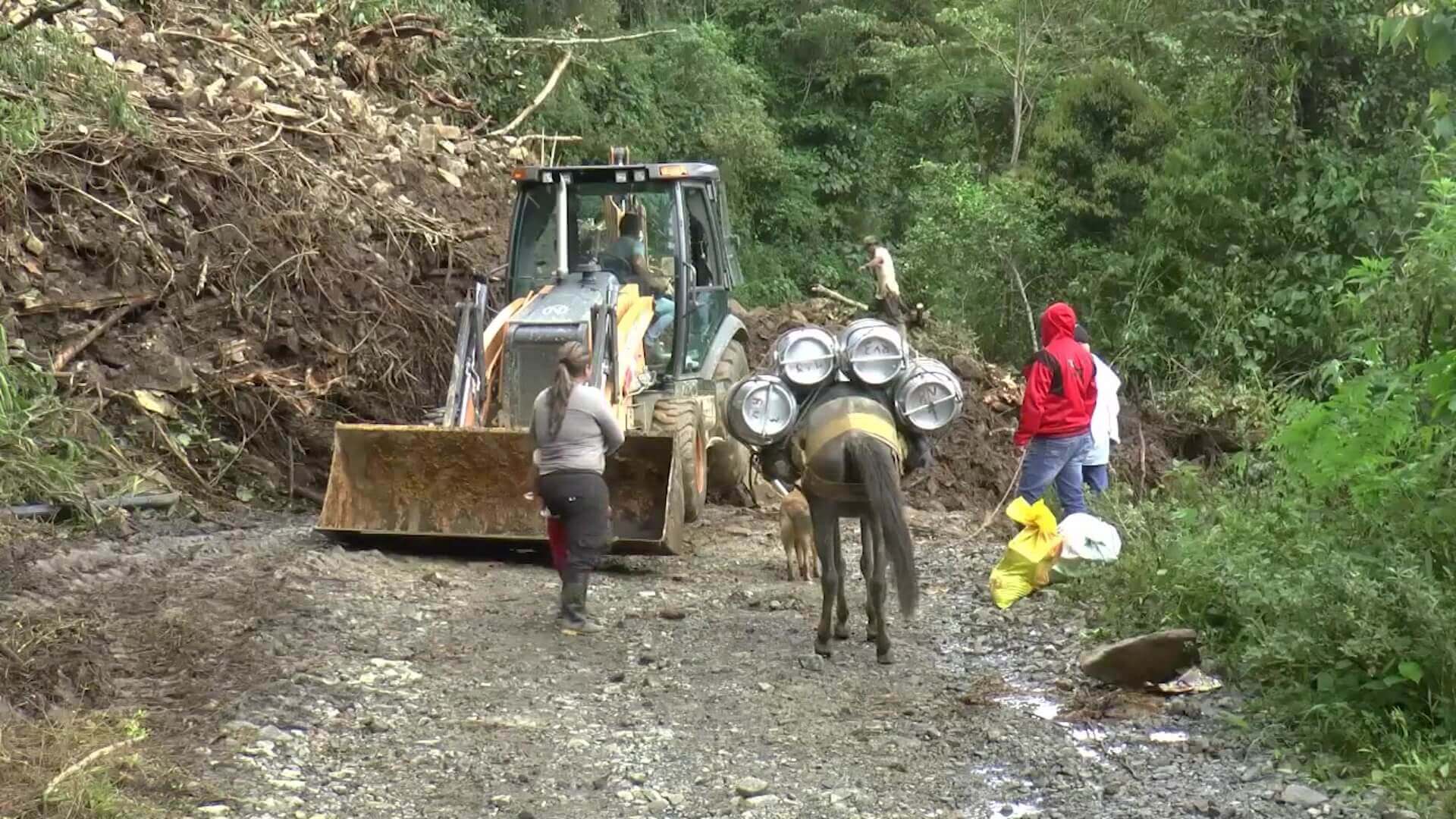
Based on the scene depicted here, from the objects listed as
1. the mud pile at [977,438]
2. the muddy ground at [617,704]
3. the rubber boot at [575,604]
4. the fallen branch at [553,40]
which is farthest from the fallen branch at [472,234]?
the rubber boot at [575,604]

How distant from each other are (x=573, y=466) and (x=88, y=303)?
19.3 ft

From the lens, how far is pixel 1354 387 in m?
7.55

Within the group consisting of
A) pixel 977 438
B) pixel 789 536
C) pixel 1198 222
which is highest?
pixel 1198 222

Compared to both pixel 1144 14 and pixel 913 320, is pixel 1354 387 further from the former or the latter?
pixel 1144 14

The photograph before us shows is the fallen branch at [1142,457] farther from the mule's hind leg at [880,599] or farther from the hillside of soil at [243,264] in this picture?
the mule's hind leg at [880,599]

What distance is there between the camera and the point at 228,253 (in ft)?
44.6

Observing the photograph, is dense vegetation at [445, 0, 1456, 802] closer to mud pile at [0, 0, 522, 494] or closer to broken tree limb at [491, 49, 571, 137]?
broken tree limb at [491, 49, 571, 137]

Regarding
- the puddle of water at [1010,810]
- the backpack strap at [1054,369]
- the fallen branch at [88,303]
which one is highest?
the fallen branch at [88,303]

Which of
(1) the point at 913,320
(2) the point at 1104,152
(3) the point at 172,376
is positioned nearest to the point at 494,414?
(3) the point at 172,376

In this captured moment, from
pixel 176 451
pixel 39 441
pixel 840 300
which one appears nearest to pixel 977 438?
pixel 840 300

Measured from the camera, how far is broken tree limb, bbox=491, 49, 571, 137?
20.2 m

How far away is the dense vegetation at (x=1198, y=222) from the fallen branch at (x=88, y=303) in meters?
7.91

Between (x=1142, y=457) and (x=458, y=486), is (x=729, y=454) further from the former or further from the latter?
(x=1142, y=457)

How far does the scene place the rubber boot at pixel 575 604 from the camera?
28.1 feet
